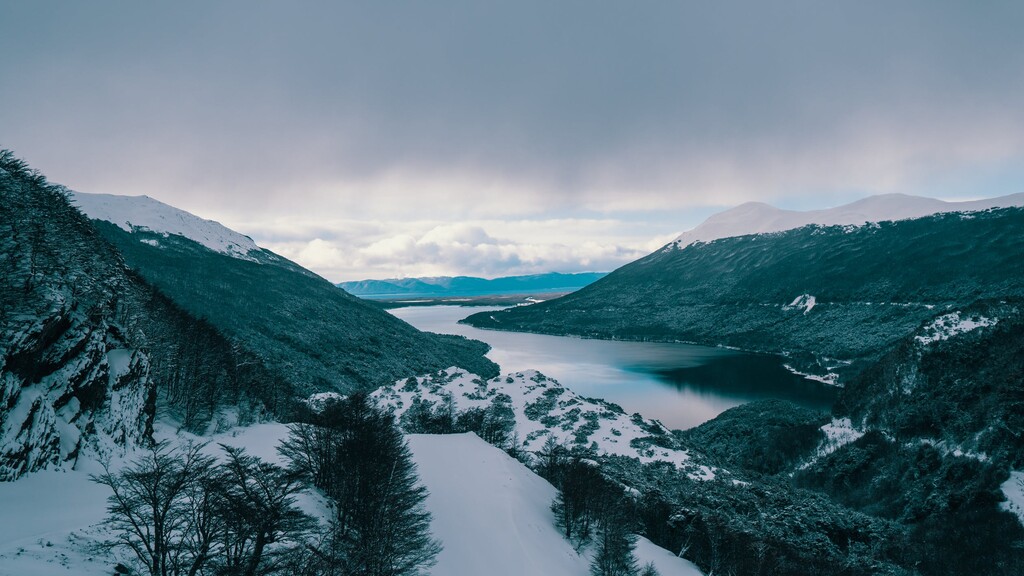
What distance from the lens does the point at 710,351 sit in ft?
586

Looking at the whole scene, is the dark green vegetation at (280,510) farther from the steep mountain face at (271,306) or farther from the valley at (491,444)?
the steep mountain face at (271,306)

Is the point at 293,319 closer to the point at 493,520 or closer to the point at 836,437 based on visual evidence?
the point at 493,520

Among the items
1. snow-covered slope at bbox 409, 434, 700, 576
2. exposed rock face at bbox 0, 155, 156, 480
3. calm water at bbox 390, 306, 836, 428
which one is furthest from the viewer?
calm water at bbox 390, 306, 836, 428

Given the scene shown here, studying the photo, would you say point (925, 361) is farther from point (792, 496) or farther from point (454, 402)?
point (454, 402)

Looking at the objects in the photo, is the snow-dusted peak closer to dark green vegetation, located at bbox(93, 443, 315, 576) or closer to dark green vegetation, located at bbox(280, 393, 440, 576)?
dark green vegetation, located at bbox(280, 393, 440, 576)

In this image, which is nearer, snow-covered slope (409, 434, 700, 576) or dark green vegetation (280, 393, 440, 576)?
dark green vegetation (280, 393, 440, 576)

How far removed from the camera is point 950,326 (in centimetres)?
6081

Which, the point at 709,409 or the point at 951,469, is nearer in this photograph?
the point at 951,469

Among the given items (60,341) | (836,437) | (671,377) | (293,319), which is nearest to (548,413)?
(836,437)

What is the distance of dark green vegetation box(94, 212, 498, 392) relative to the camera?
3890 inches

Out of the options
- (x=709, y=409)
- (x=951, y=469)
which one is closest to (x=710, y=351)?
(x=709, y=409)

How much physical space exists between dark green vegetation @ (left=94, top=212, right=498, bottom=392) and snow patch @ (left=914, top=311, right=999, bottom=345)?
303ft

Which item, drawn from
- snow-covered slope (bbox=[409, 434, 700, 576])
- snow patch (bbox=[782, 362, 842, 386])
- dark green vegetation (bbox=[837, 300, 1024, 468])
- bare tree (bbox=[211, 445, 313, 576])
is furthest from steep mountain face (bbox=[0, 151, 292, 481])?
snow patch (bbox=[782, 362, 842, 386])

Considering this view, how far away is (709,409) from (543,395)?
43728 millimetres
